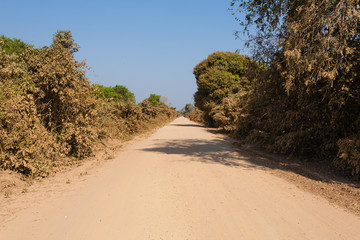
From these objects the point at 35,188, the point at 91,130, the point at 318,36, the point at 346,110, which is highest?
the point at 318,36

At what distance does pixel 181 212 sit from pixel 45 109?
661cm

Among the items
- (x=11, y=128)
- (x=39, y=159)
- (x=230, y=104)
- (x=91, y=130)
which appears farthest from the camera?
(x=230, y=104)

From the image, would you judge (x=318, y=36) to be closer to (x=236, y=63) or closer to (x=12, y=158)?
(x=12, y=158)

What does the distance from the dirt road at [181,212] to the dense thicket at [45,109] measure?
5.88 ft

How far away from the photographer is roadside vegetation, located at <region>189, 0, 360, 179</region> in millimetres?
7504

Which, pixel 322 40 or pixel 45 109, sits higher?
pixel 322 40

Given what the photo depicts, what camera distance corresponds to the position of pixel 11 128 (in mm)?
6734

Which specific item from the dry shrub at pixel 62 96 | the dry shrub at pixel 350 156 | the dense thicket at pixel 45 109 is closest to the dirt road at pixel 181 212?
the dense thicket at pixel 45 109

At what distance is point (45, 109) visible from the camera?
8.73 metres

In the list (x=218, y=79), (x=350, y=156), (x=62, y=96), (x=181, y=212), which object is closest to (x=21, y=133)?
(x=62, y=96)

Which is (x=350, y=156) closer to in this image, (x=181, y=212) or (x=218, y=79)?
(x=181, y=212)

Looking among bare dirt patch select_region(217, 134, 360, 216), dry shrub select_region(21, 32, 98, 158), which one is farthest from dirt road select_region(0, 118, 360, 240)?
dry shrub select_region(21, 32, 98, 158)

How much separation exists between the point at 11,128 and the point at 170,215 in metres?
5.10

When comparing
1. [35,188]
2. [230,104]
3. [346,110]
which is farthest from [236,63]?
[35,188]
